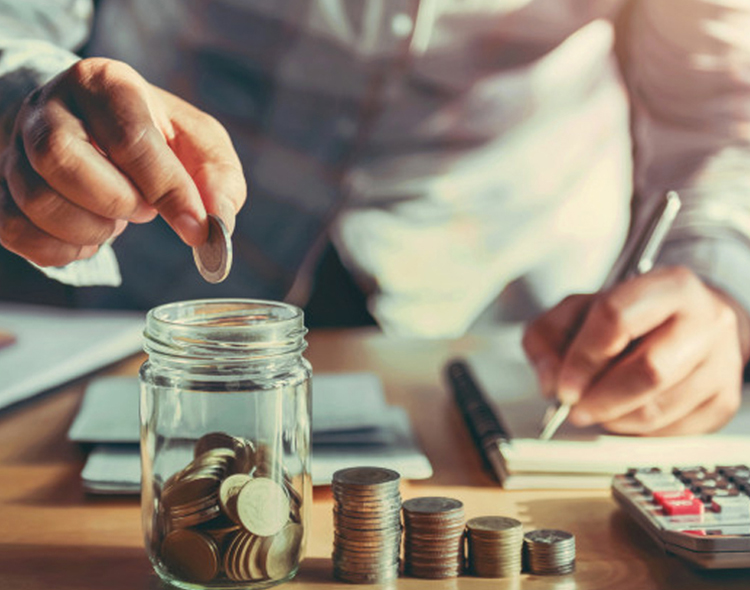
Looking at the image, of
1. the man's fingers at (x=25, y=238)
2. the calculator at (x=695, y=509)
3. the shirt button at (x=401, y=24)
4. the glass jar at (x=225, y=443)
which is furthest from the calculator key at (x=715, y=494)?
the shirt button at (x=401, y=24)

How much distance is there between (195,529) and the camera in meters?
0.53

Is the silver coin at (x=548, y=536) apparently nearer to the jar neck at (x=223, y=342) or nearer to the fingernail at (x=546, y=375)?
the jar neck at (x=223, y=342)

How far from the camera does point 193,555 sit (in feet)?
1.75

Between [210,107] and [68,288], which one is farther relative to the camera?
[68,288]

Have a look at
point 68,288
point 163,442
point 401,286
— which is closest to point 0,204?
point 163,442

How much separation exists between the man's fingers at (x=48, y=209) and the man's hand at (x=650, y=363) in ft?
1.32

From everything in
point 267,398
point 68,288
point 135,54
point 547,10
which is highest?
point 547,10

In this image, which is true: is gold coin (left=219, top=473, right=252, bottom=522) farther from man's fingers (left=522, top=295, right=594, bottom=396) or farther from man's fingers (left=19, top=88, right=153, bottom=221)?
man's fingers (left=522, top=295, right=594, bottom=396)

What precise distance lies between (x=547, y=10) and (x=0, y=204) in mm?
980

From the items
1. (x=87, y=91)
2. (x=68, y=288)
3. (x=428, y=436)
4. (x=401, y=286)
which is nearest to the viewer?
(x=87, y=91)

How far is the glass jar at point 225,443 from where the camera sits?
0.53m

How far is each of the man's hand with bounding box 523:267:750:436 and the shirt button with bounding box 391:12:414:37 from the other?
0.63 meters

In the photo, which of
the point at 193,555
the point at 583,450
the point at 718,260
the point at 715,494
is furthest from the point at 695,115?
the point at 193,555

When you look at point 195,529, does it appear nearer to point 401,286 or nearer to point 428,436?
point 428,436
